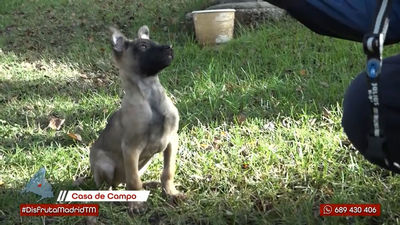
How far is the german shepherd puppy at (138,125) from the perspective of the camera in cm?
321

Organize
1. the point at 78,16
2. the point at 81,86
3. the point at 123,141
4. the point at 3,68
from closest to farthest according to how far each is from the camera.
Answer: the point at 123,141 → the point at 81,86 → the point at 3,68 → the point at 78,16

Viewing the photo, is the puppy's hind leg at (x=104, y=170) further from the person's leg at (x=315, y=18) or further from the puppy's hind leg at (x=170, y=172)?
the person's leg at (x=315, y=18)

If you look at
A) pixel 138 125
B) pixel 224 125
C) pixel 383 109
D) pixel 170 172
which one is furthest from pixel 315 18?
pixel 224 125

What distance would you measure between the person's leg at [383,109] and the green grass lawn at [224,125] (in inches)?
42.9

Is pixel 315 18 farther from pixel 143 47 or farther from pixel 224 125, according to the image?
pixel 224 125

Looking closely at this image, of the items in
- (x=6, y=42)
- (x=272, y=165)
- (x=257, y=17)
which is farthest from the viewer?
(x=6, y=42)

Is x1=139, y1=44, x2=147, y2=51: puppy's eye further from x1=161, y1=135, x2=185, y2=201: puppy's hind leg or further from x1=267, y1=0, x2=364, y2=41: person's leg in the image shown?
x1=267, y1=0, x2=364, y2=41: person's leg

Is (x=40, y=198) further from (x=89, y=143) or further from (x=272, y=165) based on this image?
(x=272, y=165)

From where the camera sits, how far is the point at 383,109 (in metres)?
1.70

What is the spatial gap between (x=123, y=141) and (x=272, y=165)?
1.02 meters

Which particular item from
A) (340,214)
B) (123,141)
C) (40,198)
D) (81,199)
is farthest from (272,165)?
(40,198)

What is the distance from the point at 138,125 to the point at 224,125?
4.06ft

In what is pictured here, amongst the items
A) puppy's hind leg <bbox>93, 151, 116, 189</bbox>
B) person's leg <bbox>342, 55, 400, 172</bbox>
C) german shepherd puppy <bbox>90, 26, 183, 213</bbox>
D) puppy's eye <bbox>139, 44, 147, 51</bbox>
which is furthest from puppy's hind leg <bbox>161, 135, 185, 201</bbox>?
person's leg <bbox>342, 55, 400, 172</bbox>

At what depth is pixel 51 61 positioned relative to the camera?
729 centimetres
